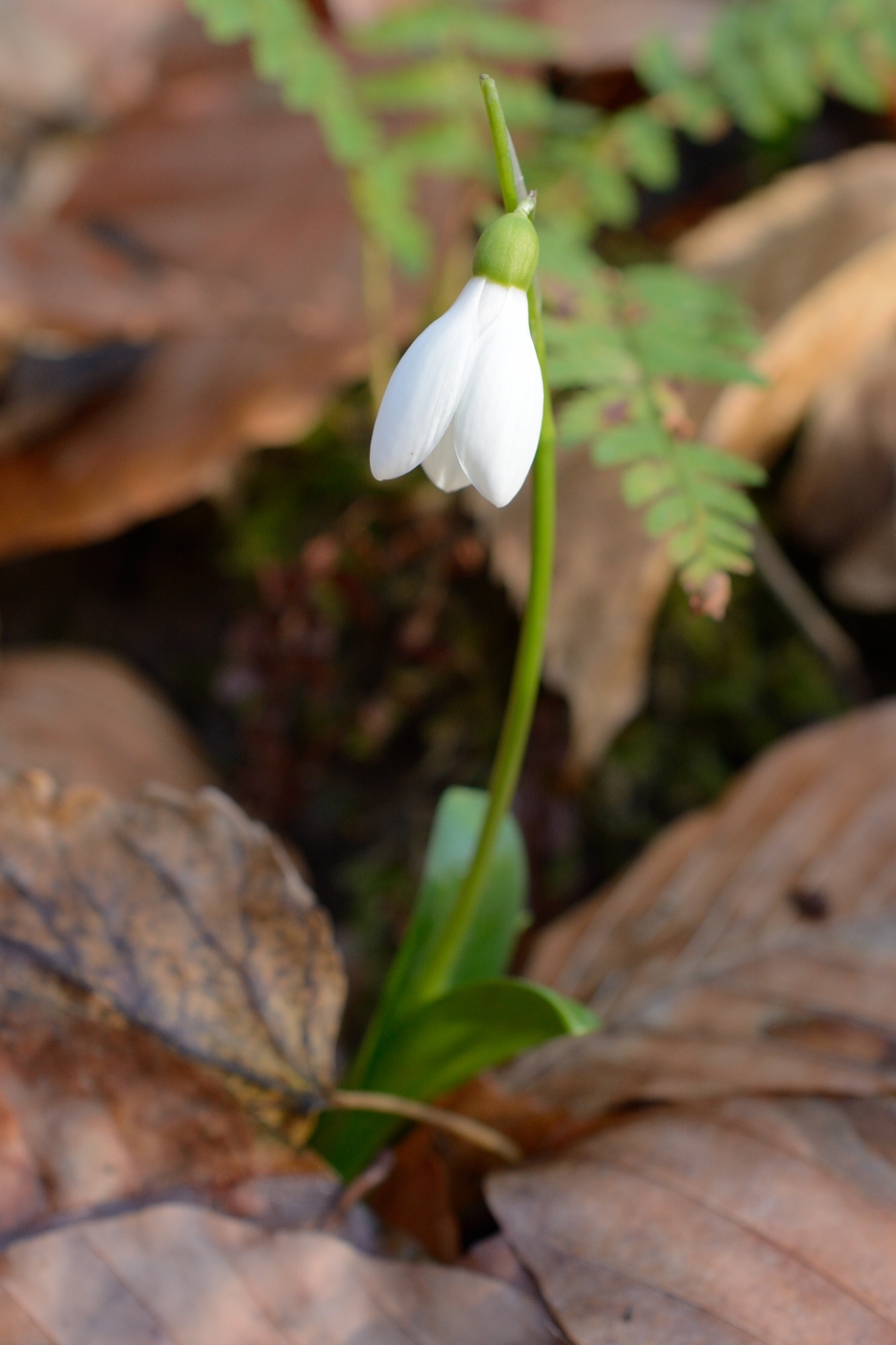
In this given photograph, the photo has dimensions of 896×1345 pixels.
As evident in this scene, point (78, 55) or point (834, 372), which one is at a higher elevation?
point (78, 55)

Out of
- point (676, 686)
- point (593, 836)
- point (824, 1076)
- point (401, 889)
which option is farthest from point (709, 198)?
point (824, 1076)

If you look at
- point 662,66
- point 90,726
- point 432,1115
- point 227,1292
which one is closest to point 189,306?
point 90,726

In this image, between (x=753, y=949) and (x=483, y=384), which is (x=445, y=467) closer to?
(x=483, y=384)

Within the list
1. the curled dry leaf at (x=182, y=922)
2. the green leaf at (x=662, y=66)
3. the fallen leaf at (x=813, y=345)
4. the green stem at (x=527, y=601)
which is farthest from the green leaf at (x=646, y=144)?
the curled dry leaf at (x=182, y=922)

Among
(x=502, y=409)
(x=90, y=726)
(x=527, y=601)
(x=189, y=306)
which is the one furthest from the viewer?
(x=189, y=306)

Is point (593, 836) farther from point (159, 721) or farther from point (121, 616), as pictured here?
point (121, 616)

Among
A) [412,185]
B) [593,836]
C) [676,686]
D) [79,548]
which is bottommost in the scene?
[593,836]

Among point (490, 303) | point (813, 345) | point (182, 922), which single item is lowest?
point (182, 922)

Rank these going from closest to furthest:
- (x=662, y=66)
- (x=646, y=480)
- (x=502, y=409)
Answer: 1. (x=502, y=409)
2. (x=646, y=480)
3. (x=662, y=66)
